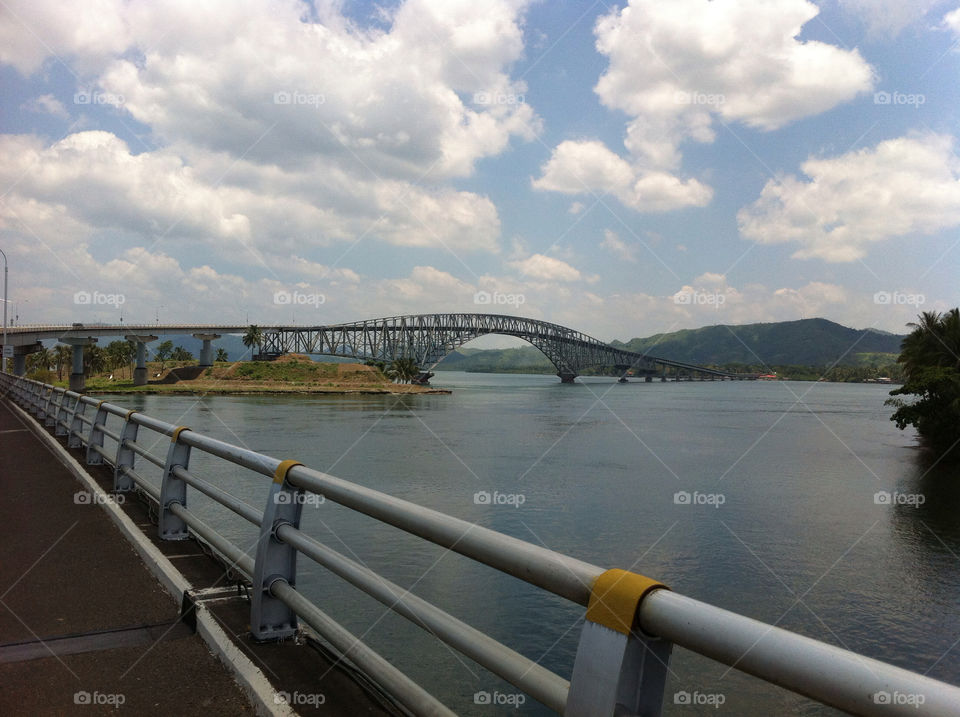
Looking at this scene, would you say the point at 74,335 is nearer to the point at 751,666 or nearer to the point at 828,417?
the point at 828,417

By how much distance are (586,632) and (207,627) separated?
3.25 m

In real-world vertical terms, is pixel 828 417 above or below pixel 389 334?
below

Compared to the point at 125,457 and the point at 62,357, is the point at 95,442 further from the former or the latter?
the point at 62,357

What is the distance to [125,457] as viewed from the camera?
9.35 meters

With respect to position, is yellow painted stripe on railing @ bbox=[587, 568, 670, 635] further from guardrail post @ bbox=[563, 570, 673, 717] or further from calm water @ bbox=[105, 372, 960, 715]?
calm water @ bbox=[105, 372, 960, 715]

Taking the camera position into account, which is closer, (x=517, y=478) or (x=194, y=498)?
(x=194, y=498)

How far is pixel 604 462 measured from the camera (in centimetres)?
3653

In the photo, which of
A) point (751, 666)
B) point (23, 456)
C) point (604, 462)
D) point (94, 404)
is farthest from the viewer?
point (604, 462)

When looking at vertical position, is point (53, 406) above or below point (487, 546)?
below

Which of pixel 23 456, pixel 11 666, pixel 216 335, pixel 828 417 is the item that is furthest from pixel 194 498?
pixel 216 335

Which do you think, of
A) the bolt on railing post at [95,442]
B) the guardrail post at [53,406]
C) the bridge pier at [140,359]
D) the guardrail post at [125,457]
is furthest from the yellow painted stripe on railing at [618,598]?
the bridge pier at [140,359]

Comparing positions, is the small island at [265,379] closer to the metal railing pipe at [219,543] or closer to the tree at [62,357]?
the tree at [62,357]

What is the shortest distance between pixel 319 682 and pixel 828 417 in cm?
8275

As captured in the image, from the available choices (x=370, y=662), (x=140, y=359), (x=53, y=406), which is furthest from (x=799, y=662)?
(x=140, y=359)
